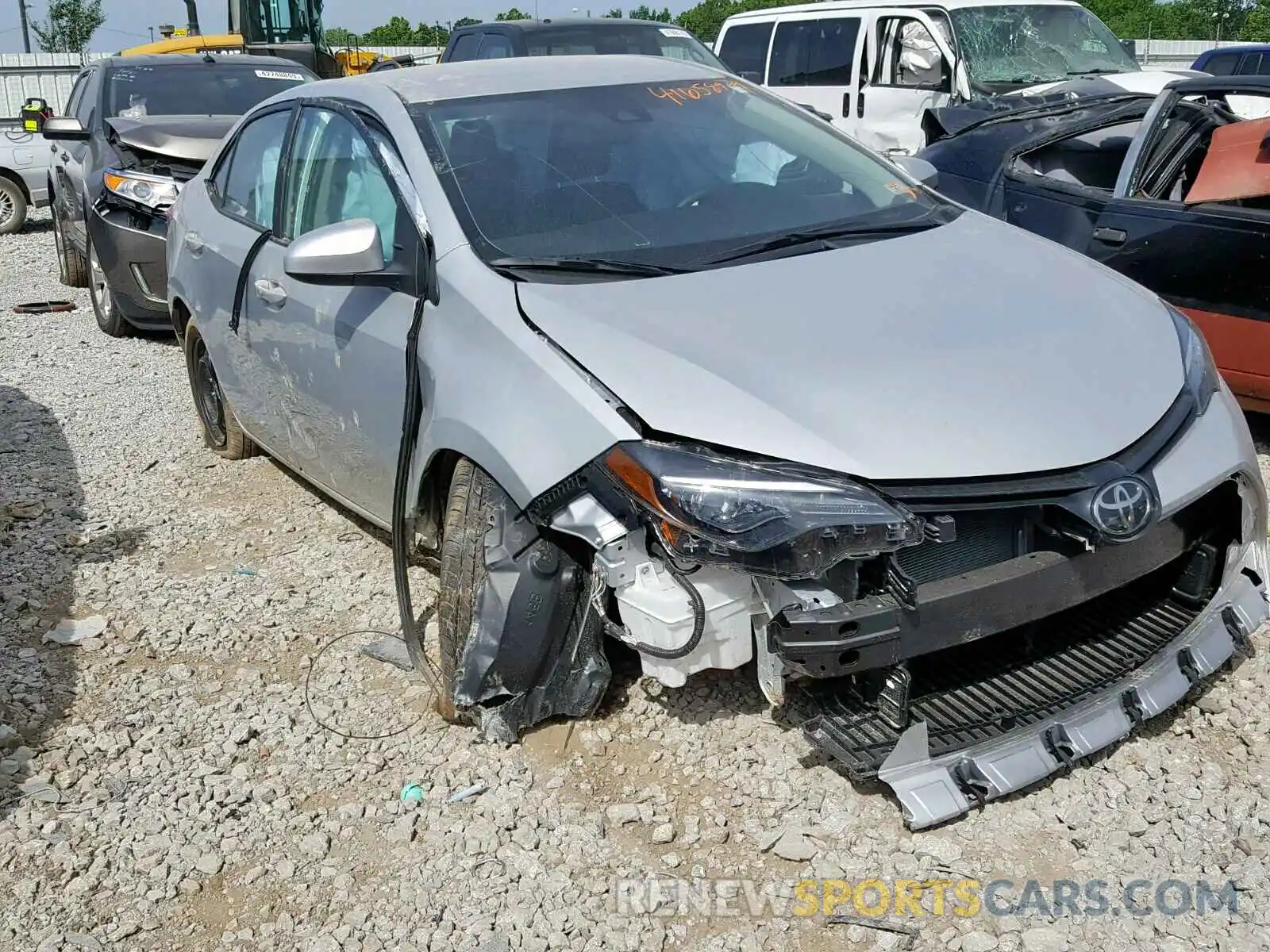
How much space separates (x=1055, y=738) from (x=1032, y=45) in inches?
343

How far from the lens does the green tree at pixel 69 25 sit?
162 ft

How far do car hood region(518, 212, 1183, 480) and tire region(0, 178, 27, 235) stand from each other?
12723 millimetres

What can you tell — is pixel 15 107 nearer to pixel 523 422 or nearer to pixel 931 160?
pixel 931 160

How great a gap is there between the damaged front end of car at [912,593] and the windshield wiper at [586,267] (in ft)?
2.27

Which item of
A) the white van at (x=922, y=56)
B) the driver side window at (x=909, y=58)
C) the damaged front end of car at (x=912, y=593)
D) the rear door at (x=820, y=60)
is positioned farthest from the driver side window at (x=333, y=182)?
the rear door at (x=820, y=60)

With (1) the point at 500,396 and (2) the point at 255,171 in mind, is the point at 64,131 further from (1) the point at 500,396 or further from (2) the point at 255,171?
(1) the point at 500,396

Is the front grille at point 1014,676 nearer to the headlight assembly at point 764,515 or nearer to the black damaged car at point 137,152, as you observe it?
the headlight assembly at point 764,515

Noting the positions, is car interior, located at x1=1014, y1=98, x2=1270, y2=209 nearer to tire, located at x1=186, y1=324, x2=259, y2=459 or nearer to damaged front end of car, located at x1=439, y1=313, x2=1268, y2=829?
damaged front end of car, located at x1=439, y1=313, x2=1268, y2=829

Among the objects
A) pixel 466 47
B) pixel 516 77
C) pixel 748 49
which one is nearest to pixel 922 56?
pixel 748 49

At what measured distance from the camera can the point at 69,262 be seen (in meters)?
10.7

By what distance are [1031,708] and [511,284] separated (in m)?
1.69

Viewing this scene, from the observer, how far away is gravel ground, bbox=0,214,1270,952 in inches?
109

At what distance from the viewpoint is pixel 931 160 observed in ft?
22.1

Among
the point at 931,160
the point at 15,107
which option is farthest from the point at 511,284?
the point at 15,107
